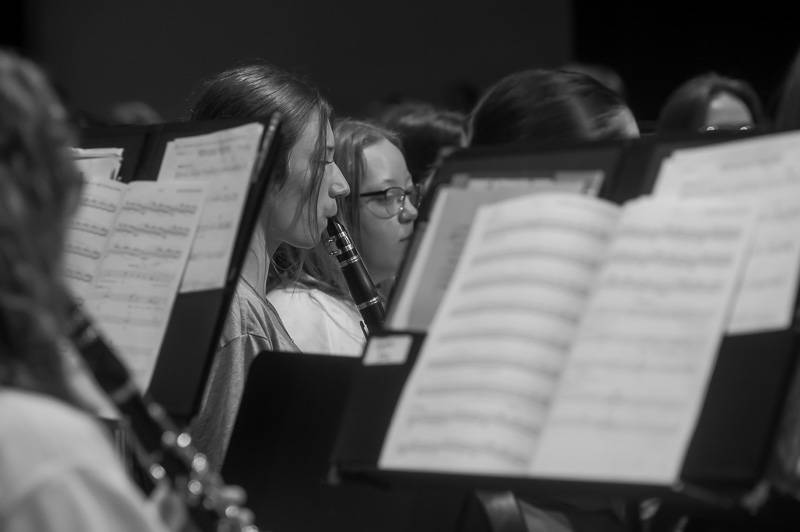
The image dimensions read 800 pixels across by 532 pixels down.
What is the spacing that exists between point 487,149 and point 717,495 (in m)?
0.49

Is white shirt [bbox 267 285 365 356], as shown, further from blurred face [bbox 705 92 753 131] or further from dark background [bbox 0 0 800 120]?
dark background [bbox 0 0 800 120]

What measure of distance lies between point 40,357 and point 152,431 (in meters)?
0.39

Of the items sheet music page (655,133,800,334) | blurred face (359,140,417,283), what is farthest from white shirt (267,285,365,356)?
sheet music page (655,133,800,334)

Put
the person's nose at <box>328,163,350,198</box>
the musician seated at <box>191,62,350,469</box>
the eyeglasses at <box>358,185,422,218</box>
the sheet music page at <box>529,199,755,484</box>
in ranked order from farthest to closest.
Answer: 1. the eyeglasses at <box>358,185,422,218</box>
2. the person's nose at <box>328,163,350,198</box>
3. the musician seated at <box>191,62,350,469</box>
4. the sheet music page at <box>529,199,755,484</box>

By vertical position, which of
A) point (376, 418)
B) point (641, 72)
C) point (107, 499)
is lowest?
point (641, 72)

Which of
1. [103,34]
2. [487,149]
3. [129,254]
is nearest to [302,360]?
[129,254]

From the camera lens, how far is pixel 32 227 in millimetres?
908

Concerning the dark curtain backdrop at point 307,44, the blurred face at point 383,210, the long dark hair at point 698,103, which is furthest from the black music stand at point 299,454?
the dark curtain backdrop at point 307,44

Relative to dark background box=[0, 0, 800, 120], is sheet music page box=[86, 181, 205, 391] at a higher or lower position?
higher

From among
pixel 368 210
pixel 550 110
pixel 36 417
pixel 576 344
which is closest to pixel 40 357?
pixel 36 417

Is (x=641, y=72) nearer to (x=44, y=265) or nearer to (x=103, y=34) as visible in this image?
(x=103, y=34)

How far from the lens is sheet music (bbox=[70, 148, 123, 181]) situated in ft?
5.64

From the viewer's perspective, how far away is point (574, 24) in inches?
220

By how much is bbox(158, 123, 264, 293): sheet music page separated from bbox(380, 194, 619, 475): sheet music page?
299 mm
